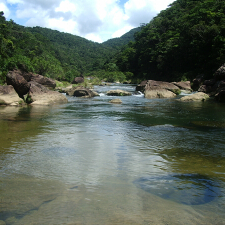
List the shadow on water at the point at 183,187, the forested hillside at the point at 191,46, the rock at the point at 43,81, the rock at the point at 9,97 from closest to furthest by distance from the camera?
the shadow on water at the point at 183,187 → the rock at the point at 9,97 → the rock at the point at 43,81 → the forested hillside at the point at 191,46

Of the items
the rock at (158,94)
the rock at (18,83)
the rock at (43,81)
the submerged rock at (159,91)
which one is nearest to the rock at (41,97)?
the rock at (18,83)

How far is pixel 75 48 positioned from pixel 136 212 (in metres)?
130

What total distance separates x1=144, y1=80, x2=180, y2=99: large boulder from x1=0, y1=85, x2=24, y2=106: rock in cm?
1134

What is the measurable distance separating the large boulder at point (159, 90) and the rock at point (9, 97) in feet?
37.2

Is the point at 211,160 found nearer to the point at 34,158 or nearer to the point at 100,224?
the point at 100,224

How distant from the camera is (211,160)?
4656 mm

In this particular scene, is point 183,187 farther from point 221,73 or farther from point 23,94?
point 221,73

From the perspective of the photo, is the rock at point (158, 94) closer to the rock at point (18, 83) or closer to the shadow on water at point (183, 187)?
the rock at point (18, 83)

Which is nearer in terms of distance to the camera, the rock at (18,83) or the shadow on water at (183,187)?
the shadow on water at (183,187)

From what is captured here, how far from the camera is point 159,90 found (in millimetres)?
21953

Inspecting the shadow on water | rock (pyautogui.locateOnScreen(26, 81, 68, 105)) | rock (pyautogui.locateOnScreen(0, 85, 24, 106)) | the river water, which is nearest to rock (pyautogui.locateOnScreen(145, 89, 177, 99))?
rock (pyautogui.locateOnScreen(26, 81, 68, 105))

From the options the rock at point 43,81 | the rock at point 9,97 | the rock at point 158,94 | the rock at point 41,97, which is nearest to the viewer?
the rock at point 9,97

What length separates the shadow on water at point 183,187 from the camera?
Answer: 3.06 metres

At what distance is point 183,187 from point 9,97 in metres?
13.6
